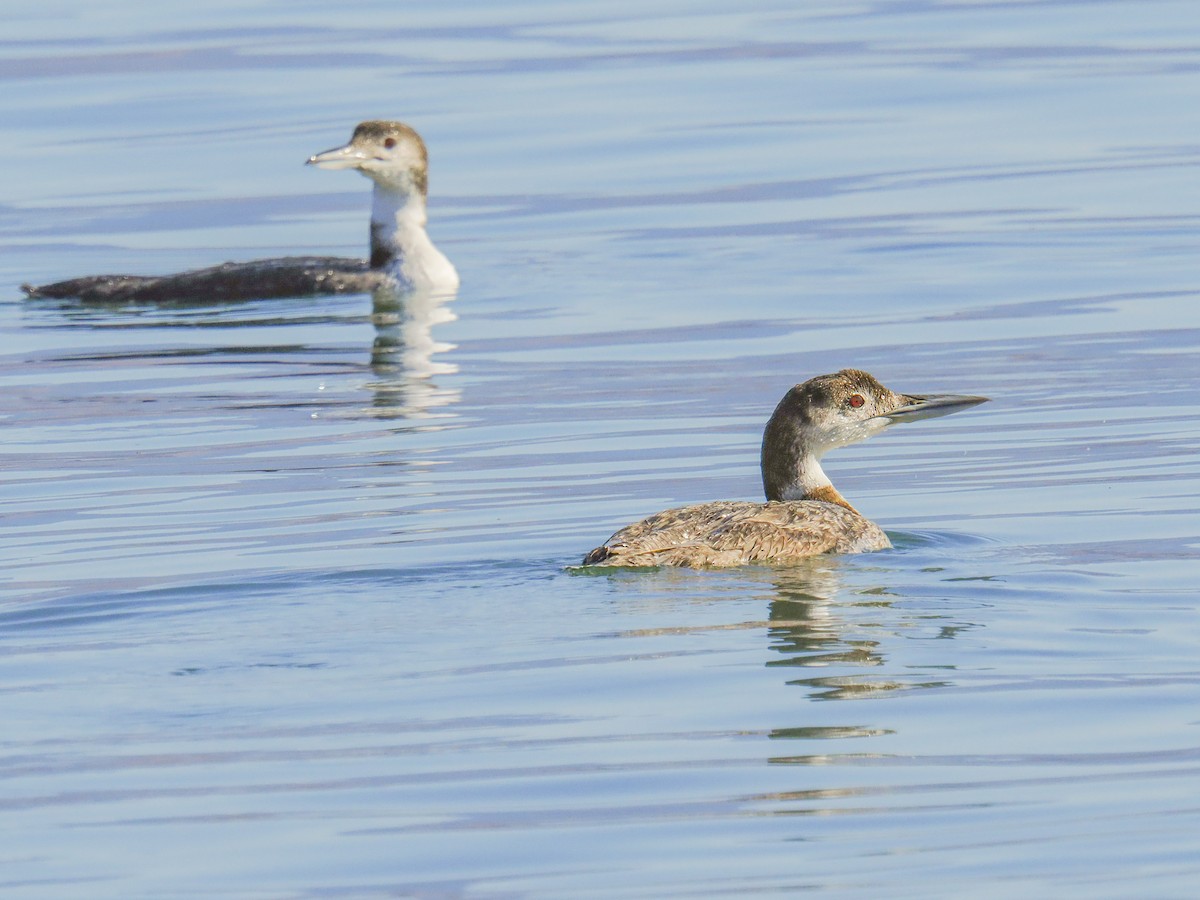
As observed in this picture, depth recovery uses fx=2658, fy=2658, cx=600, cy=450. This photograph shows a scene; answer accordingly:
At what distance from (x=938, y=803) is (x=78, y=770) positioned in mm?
2487

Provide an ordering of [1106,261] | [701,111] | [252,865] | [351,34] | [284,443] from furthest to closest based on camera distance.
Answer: [351,34]
[701,111]
[1106,261]
[284,443]
[252,865]

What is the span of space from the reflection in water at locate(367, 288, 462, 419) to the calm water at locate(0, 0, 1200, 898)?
8 cm

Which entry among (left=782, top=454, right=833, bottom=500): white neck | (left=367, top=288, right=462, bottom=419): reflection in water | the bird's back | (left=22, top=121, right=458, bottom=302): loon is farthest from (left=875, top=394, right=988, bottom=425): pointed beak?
(left=22, top=121, right=458, bottom=302): loon

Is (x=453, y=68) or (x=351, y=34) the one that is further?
(x=351, y=34)

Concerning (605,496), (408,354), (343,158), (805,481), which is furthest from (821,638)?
(343,158)

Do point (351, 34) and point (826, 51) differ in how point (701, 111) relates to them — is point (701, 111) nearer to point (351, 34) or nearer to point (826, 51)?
point (826, 51)

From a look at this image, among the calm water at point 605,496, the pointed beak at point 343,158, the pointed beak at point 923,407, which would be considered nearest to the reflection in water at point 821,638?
the calm water at point 605,496

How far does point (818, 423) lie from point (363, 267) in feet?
30.4

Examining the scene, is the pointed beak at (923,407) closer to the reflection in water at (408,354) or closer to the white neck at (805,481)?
the white neck at (805,481)

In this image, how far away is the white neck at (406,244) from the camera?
2031 cm

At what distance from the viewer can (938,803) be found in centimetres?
738

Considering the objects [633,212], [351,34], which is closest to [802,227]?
[633,212]

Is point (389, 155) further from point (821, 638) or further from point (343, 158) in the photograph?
point (821, 638)

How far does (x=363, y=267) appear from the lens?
20.6 meters
